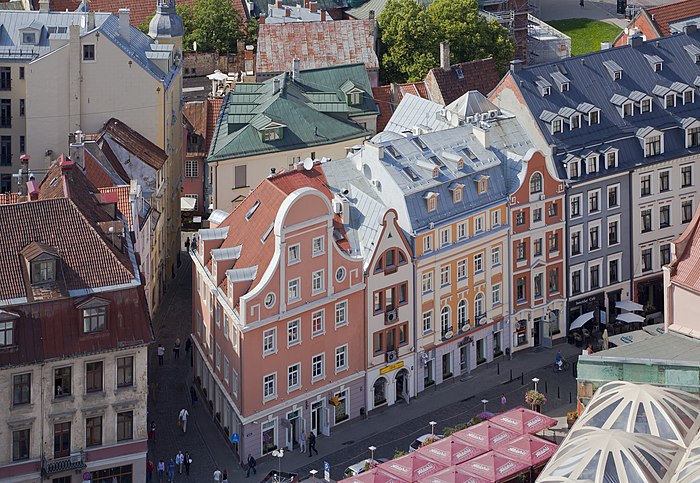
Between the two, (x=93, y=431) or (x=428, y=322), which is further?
(x=428, y=322)

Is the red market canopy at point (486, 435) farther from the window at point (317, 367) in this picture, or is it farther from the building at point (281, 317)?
the building at point (281, 317)

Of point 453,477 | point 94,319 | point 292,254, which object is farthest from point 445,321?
point 94,319

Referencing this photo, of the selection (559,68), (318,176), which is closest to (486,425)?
(318,176)

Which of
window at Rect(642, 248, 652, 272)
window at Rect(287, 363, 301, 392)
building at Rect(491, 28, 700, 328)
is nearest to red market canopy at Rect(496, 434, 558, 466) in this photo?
window at Rect(287, 363, 301, 392)

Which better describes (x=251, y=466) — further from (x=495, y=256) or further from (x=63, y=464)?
(x=495, y=256)

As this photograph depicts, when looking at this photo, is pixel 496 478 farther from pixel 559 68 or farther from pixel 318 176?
pixel 559 68

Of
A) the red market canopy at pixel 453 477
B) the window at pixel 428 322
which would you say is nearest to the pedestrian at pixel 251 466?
the red market canopy at pixel 453 477

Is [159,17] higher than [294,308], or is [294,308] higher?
[159,17]
